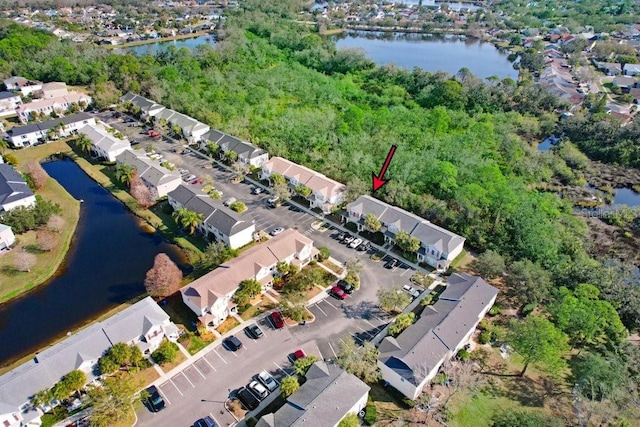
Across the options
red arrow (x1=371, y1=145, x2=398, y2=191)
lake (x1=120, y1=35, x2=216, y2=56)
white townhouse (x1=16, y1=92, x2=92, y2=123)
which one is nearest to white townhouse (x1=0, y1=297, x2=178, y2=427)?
red arrow (x1=371, y1=145, x2=398, y2=191)

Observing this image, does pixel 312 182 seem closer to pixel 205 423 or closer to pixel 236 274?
pixel 236 274

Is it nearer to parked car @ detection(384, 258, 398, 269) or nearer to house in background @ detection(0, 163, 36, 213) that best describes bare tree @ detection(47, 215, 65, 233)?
house in background @ detection(0, 163, 36, 213)

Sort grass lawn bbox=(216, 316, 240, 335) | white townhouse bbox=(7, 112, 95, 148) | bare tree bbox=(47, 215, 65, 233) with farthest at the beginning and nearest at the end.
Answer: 1. white townhouse bbox=(7, 112, 95, 148)
2. bare tree bbox=(47, 215, 65, 233)
3. grass lawn bbox=(216, 316, 240, 335)

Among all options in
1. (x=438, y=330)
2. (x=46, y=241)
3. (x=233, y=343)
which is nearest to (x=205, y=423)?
(x=233, y=343)

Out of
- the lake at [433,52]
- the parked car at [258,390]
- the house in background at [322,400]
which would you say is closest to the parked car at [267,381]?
the parked car at [258,390]

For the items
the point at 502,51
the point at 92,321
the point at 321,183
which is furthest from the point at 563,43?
the point at 92,321

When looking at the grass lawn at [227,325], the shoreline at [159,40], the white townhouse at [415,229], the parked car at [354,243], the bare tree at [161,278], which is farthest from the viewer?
the shoreline at [159,40]

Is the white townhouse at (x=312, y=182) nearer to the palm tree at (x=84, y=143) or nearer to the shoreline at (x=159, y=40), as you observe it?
the palm tree at (x=84, y=143)
